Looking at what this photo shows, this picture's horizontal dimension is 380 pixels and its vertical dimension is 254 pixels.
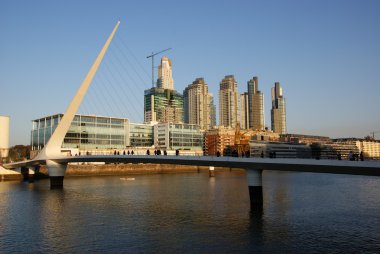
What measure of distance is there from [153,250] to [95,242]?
387cm

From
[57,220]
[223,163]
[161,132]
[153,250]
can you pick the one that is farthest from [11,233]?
[161,132]

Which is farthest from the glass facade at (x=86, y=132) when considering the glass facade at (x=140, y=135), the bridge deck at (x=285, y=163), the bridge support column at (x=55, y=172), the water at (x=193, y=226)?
the water at (x=193, y=226)

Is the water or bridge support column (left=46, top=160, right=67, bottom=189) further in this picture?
bridge support column (left=46, top=160, right=67, bottom=189)

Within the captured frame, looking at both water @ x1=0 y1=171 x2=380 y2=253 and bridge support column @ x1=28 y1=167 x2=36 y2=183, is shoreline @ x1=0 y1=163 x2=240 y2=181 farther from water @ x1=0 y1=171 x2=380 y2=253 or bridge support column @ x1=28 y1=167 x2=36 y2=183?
water @ x1=0 y1=171 x2=380 y2=253

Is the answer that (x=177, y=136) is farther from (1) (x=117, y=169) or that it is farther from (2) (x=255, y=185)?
(2) (x=255, y=185)

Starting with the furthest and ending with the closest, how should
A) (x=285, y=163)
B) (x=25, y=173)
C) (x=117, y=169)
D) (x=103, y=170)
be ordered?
(x=117, y=169), (x=103, y=170), (x=25, y=173), (x=285, y=163)

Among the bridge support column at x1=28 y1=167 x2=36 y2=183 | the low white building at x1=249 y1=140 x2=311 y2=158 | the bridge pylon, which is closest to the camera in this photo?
the bridge pylon

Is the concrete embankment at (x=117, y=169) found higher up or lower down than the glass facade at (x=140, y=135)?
lower down

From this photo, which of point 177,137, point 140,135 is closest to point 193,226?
point 140,135

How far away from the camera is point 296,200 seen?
3688 centimetres

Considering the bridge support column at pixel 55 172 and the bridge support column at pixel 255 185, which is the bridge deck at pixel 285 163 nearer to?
the bridge support column at pixel 255 185

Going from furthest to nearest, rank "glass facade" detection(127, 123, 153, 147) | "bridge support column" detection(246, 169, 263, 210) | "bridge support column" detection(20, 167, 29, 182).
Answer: "glass facade" detection(127, 123, 153, 147), "bridge support column" detection(20, 167, 29, 182), "bridge support column" detection(246, 169, 263, 210)

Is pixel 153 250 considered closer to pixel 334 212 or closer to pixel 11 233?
pixel 11 233

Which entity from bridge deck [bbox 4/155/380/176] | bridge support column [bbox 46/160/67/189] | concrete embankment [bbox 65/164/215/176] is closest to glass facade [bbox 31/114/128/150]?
concrete embankment [bbox 65/164/215/176]
